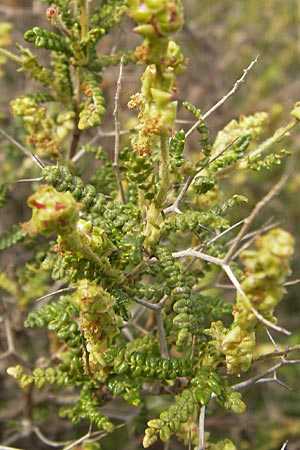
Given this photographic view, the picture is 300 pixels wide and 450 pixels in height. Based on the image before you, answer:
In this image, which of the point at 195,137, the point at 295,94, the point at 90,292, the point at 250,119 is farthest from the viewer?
the point at 295,94

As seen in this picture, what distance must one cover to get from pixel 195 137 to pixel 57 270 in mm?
1955

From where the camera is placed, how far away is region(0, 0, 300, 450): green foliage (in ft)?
3.18

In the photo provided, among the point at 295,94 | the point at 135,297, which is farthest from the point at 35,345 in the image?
the point at 295,94

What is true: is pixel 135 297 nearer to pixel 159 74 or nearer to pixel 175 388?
pixel 175 388

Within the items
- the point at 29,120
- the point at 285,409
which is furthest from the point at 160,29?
the point at 285,409

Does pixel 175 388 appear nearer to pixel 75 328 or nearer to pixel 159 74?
pixel 75 328

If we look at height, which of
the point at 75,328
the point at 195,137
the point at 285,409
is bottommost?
the point at 285,409

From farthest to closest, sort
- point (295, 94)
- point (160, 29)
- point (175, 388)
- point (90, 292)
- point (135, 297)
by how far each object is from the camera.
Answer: point (295, 94) → point (175, 388) → point (135, 297) → point (90, 292) → point (160, 29)

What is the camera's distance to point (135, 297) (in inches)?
49.3

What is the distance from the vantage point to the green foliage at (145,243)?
969mm

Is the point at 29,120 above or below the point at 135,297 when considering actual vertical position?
above

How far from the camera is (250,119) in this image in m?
1.58

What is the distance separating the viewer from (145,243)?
1.23 metres

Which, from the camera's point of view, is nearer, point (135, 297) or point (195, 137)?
point (135, 297)
